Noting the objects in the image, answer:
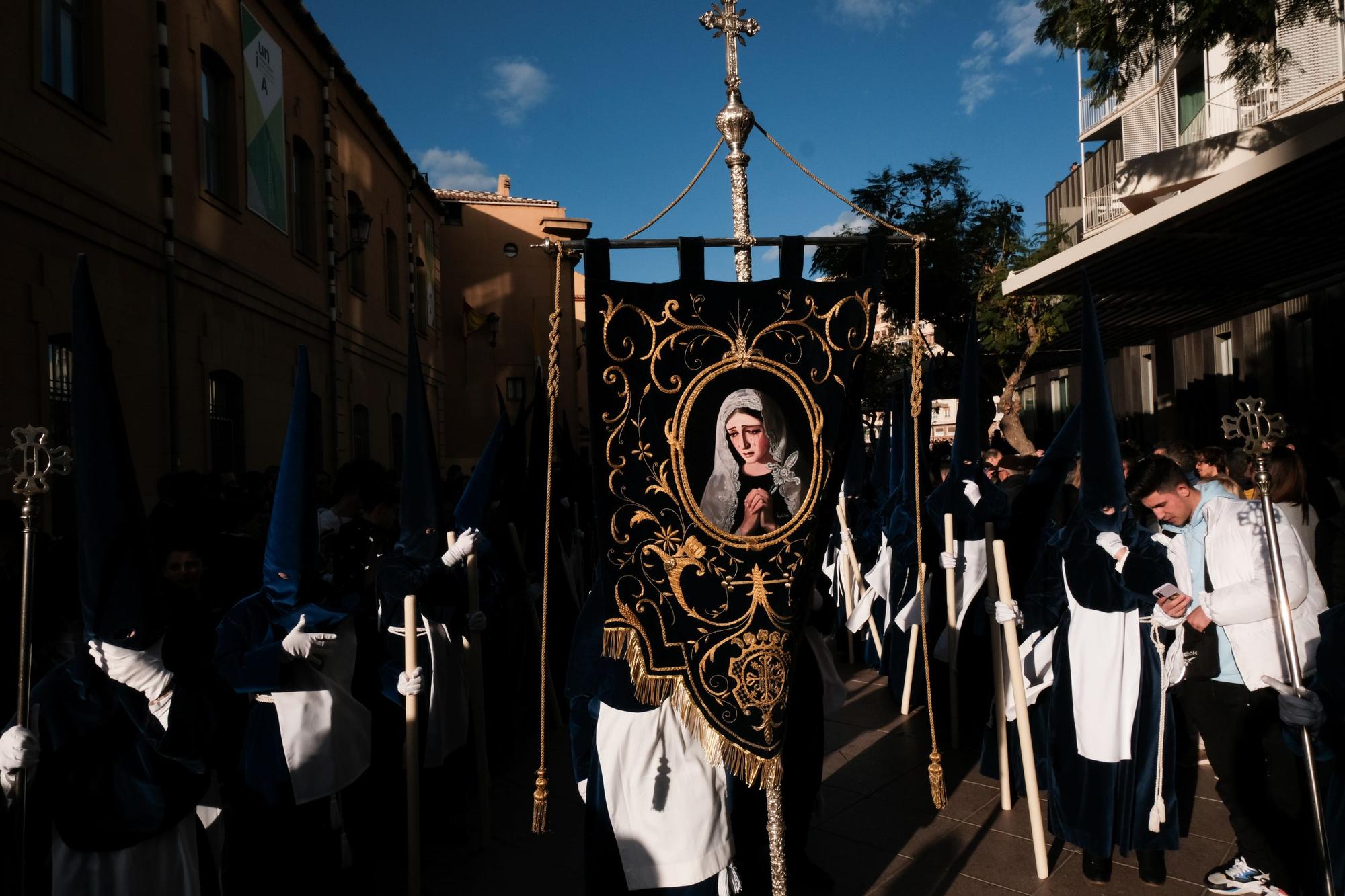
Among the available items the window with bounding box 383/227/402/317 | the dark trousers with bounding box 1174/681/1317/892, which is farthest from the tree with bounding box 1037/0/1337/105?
the window with bounding box 383/227/402/317

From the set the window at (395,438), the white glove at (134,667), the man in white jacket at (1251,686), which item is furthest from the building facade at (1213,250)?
the window at (395,438)

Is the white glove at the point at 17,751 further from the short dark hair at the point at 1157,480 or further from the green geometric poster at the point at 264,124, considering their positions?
the green geometric poster at the point at 264,124

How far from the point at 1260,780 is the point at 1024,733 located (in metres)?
0.88

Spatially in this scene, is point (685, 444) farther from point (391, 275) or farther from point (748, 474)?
point (391, 275)

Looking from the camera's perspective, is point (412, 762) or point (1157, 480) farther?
point (1157, 480)

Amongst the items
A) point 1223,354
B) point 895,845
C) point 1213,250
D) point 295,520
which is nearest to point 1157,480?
point 895,845

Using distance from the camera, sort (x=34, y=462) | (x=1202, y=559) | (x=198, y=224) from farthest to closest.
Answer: (x=198, y=224), (x=1202, y=559), (x=34, y=462)

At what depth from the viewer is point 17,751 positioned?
2.67m

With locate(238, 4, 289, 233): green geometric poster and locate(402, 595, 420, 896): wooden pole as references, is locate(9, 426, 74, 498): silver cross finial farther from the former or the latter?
locate(238, 4, 289, 233): green geometric poster

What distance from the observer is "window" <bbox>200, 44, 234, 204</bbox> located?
11.5 m

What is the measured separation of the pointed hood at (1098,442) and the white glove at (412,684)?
2.89 metres

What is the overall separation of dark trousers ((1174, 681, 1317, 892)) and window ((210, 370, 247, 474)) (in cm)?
Result: 1039

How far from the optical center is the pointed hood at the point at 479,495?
5.47 m

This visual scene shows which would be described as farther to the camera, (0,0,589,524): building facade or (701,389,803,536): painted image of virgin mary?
(0,0,589,524): building facade
